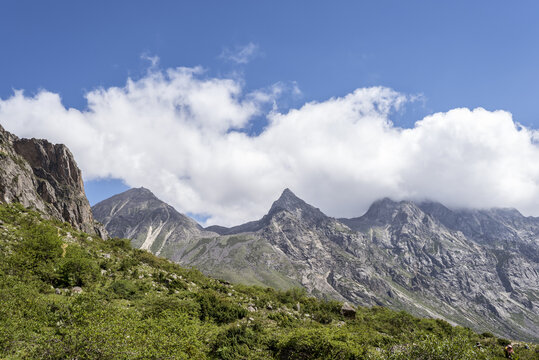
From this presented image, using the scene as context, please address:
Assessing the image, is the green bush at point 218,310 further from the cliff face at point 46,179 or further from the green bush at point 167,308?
the cliff face at point 46,179

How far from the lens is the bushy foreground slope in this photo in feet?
47.6

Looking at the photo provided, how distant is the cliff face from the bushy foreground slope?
6112 cm

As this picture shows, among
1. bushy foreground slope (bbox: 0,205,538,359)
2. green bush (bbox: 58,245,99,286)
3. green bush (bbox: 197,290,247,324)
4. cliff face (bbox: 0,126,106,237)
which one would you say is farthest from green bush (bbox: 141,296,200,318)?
cliff face (bbox: 0,126,106,237)

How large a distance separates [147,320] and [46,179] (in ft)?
510

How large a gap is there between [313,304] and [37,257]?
37082 millimetres

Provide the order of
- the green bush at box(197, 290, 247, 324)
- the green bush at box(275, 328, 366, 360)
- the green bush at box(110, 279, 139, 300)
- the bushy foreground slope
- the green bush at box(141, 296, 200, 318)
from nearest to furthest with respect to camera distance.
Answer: the bushy foreground slope, the green bush at box(275, 328, 366, 360), the green bush at box(141, 296, 200, 318), the green bush at box(197, 290, 247, 324), the green bush at box(110, 279, 139, 300)

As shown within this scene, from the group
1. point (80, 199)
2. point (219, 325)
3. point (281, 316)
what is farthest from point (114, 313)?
point (80, 199)

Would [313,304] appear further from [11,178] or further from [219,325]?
[11,178]

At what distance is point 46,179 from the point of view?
13388 cm

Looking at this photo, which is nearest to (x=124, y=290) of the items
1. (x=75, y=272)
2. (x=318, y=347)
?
(x=75, y=272)

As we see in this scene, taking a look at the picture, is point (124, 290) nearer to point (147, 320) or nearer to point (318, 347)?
point (147, 320)

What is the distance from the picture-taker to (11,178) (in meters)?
82.1

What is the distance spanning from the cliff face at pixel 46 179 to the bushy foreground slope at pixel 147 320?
201 ft

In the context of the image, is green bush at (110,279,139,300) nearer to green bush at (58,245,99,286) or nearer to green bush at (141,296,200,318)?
green bush at (141,296,200,318)
